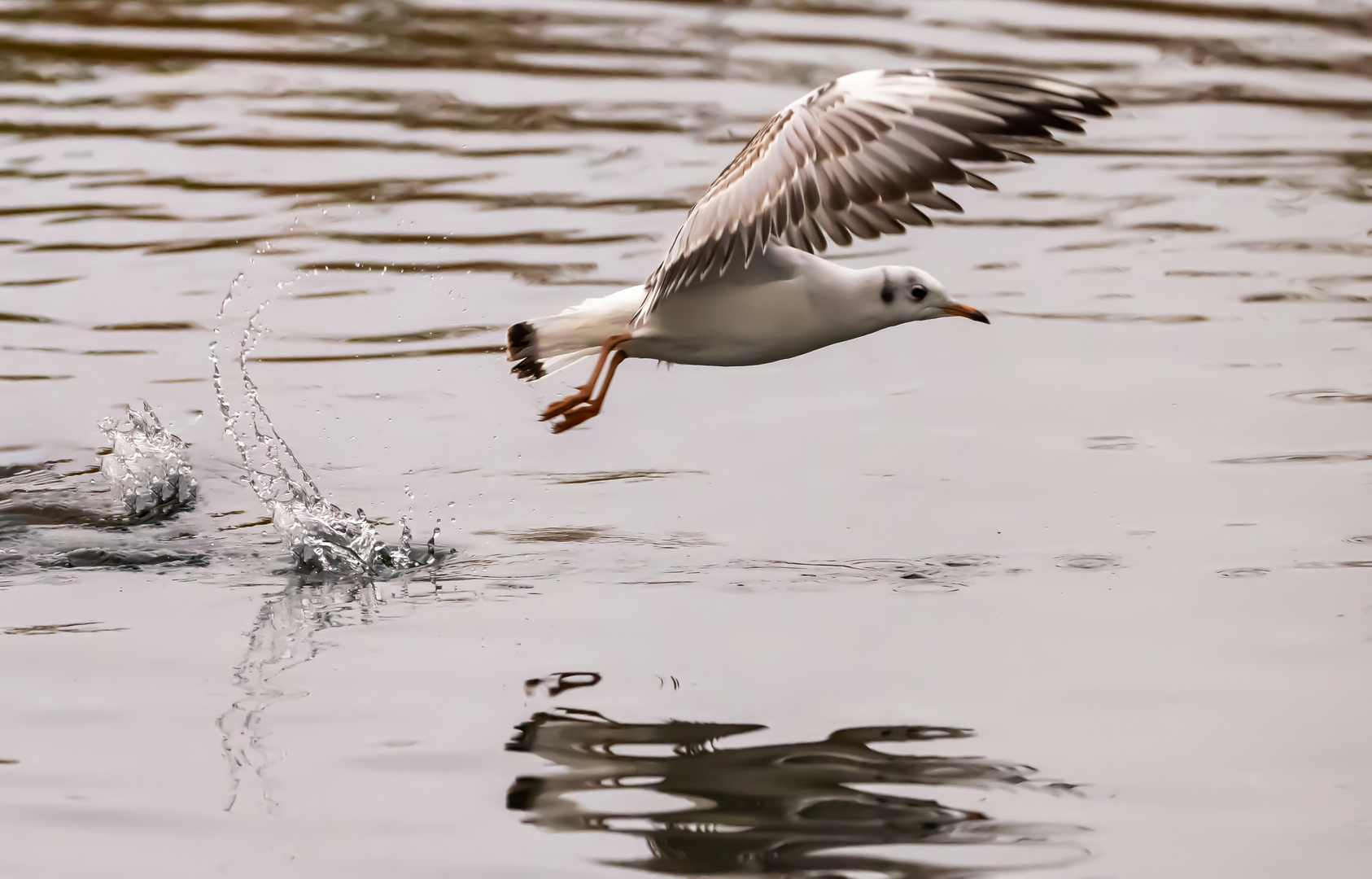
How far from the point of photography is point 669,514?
7.28 m

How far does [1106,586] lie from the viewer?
655cm

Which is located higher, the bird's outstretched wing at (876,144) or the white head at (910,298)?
the bird's outstretched wing at (876,144)

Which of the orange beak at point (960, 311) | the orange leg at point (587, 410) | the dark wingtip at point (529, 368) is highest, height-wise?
the orange beak at point (960, 311)

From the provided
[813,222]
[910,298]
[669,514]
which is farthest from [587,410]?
[910,298]

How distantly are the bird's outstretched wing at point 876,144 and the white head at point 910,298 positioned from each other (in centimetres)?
51

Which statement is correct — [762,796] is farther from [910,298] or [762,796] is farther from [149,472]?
[149,472]

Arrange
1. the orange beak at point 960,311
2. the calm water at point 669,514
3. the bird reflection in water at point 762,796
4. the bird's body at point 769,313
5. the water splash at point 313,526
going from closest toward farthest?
1. the bird reflection in water at point 762,796
2. the calm water at point 669,514
3. the bird's body at point 769,313
4. the orange beak at point 960,311
5. the water splash at point 313,526

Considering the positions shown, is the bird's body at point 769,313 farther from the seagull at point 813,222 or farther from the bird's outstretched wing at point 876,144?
the bird's outstretched wing at point 876,144

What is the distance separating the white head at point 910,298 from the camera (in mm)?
6387

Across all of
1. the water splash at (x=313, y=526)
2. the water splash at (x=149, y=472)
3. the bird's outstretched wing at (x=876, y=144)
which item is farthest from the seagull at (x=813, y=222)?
the water splash at (x=149, y=472)

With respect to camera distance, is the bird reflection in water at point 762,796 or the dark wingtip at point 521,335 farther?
the dark wingtip at point 521,335

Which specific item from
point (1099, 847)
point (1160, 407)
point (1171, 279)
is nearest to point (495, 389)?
point (1160, 407)

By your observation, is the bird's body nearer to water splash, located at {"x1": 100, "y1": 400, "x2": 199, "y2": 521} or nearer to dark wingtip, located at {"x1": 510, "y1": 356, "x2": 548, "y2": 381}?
dark wingtip, located at {"x1": 510, "y1": 356, "x2": 548, "y2": 381}

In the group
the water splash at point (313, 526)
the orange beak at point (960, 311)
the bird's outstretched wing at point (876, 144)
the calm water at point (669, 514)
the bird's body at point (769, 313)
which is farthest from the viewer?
the water splash at point (313, 526)
